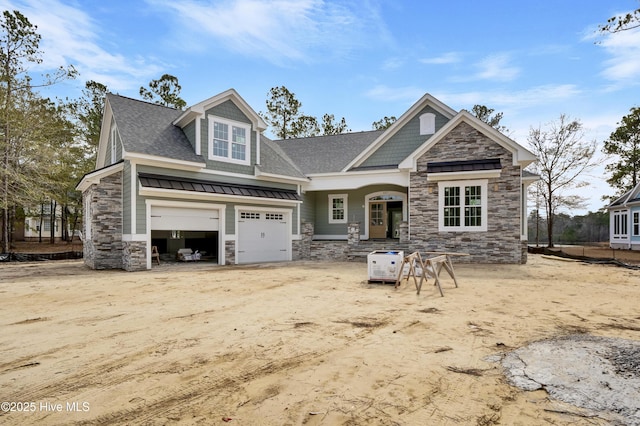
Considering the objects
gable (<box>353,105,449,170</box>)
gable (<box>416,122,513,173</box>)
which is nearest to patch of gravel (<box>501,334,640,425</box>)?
gable (<box>416,122,513,173</box>)

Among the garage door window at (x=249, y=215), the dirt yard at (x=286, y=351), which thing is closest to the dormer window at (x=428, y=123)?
the garage door window at (x=249, y=215)

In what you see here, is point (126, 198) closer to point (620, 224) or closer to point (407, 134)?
point (407, 134)

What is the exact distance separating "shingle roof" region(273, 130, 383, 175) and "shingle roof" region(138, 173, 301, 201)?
2.78 m

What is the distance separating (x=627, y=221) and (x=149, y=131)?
29793 millimetres

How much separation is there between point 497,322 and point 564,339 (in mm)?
1168

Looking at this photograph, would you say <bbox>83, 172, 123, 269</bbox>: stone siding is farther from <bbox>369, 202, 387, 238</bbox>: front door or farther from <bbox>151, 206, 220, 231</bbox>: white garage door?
<bbox>369, 202, 387, 238</bbox>: front door

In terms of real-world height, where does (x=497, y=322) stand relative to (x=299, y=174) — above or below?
below

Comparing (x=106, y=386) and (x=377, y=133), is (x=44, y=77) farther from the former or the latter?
(x=106, y=386)

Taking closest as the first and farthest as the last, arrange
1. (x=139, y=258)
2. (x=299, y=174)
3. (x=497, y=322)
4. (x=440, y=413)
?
(x=440, y=413), (x=497, y=322), (x=139, y=258), (x=299, y=174)

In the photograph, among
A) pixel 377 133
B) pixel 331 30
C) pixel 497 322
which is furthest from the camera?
pixel 377 133

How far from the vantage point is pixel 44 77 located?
63.4 feet

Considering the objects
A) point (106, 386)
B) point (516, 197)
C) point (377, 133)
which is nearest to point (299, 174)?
point (377, 133)

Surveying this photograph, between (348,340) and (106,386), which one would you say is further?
(348,340)

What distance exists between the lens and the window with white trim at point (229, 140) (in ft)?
52.0
